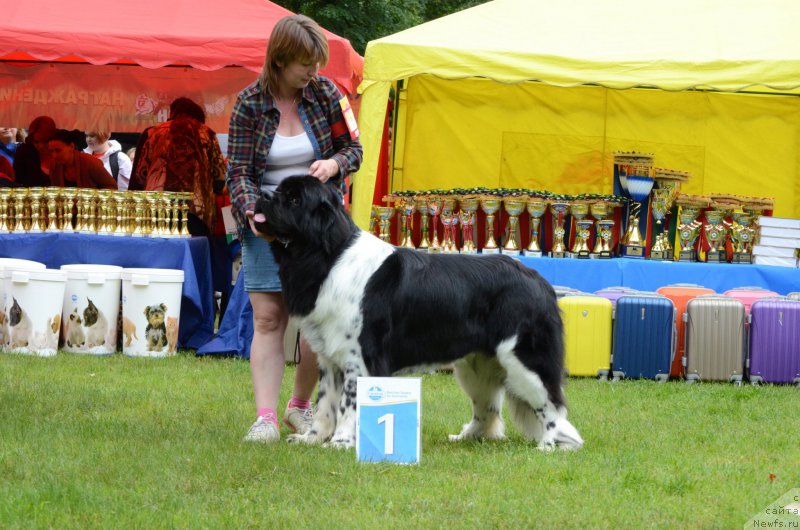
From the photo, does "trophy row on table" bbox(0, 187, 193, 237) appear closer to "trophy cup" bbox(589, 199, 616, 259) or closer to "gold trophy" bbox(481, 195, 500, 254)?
"gold trophy" bbox(481, 195, 500, 254)

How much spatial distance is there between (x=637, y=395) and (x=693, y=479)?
251cm

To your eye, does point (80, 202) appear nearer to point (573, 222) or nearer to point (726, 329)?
point (573, 222)

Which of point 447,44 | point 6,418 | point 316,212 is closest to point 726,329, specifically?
point 447,44

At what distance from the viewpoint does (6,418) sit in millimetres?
5406

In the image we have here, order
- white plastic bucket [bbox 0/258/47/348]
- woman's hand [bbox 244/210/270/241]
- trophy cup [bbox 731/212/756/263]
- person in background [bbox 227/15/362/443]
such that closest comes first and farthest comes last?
woman's hand [bbox 244/210/270/241], person in background [bbox 227/15/362/443], white plastic bucket [bbox 0/258/47/348], trophy cup [bbox 731/212/756/263]

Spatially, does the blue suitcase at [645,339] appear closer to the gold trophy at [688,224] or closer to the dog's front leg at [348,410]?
the gold trophy at [688,224]

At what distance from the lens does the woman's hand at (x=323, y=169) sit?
→ 4.77 m

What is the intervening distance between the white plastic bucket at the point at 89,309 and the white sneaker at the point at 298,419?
3141 mm

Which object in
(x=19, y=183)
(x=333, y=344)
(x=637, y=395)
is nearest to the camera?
(x=333, y=344)

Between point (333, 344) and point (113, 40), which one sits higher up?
point (113, 40)

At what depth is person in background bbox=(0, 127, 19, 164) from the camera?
448 inches

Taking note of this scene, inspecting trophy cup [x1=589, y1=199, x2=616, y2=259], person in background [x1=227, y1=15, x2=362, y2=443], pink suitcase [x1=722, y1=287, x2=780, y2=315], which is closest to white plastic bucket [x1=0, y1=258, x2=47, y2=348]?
person in background [x1=227, y1=15, x2=362, y2=443]

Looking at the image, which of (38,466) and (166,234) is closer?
(38,466)

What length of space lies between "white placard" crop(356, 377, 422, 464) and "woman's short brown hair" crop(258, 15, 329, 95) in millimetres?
1415
